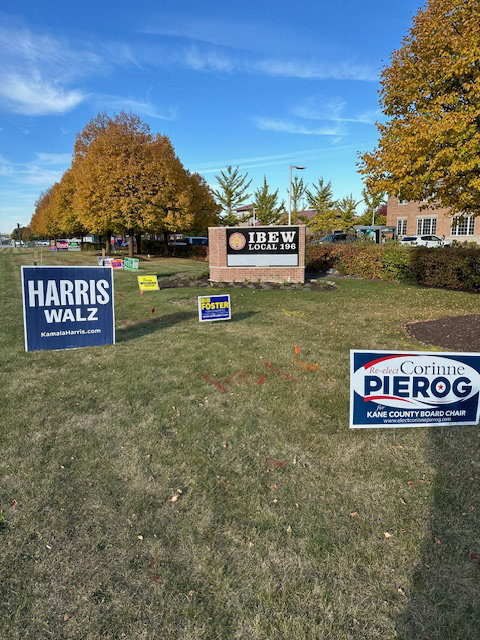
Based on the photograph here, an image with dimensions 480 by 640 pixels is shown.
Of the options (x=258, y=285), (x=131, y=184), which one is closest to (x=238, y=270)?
(x=258, y=285)

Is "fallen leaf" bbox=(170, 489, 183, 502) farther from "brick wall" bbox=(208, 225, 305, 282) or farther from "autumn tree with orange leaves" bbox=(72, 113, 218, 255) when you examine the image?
"autumn tree with orange leaves" bbox=(72, 113, 218, 255)

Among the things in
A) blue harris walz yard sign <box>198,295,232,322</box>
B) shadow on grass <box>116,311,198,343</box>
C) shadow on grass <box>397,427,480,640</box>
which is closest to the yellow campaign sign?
shadow on grass <box>116,311,198,343</box>

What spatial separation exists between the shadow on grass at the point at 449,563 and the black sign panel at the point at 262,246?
44.3 feet

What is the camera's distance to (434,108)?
864cm

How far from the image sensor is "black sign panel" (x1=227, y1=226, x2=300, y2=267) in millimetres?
16578

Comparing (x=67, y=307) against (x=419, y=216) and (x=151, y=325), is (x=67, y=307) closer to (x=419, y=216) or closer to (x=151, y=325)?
(x=151, y=325)

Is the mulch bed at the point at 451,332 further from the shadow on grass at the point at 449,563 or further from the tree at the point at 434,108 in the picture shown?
the shadow on grass at the point at 449,563

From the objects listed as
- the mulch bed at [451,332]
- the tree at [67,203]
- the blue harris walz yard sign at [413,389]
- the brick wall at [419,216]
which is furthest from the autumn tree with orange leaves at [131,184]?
the blue harris walz yard sign at [413,389]

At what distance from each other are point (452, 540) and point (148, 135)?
37.8m

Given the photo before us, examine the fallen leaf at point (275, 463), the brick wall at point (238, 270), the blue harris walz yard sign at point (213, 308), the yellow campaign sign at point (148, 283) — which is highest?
the brick wall at point (238, 270)

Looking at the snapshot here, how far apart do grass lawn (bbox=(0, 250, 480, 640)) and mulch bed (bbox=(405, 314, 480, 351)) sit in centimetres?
277

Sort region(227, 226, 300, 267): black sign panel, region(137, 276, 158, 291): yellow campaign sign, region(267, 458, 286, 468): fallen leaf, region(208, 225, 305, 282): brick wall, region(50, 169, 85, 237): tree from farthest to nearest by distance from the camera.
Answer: region(50, 169, 85, 237): tree, region(208, 225, 305, 282): brick wall, region(227, 226, 300, 267): black sign panel, region(137, 276, 158, 291): yellow campaign sign, region(267, 458, 286, 468): fallen leaf

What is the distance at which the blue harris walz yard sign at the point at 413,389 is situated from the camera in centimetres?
398

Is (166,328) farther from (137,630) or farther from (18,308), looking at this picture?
(137,630)
